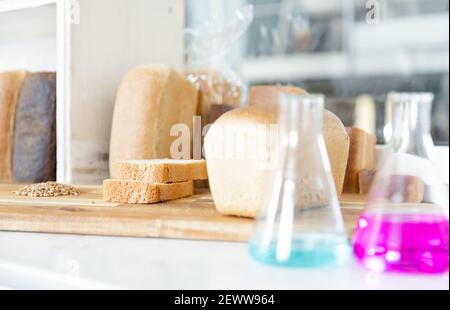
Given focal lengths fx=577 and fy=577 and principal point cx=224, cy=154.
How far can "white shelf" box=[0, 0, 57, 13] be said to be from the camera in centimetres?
108

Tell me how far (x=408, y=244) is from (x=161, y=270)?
20 centimetres

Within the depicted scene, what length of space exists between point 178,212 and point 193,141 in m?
0.36

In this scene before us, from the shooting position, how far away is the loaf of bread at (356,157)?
904 millimetres

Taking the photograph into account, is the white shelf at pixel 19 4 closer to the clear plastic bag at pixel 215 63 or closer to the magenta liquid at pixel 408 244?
the clear plastic bag at pixel 215 63

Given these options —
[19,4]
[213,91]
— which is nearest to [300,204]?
[213,91]

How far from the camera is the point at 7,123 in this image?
1.10 m

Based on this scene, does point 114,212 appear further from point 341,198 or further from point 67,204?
point 341,198

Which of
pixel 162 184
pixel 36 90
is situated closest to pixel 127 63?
pixel 36 90

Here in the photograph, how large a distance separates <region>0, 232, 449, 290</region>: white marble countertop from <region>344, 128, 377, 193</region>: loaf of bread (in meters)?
0.38

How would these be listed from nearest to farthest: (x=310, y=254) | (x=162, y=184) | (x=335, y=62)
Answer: (x=310, y=254) → (x=162, y=184) → (x=335, y=62)

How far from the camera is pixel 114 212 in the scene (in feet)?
2.19

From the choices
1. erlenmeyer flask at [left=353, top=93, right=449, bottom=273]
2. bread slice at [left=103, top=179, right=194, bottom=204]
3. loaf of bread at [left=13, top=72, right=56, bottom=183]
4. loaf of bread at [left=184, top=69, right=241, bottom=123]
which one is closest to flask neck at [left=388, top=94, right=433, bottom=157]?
erlenmeyer flask at [left=353, top=93, right=449, bottom=273]

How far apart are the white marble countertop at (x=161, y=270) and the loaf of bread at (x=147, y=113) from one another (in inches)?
15.3

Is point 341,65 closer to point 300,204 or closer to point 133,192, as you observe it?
point 133,192
